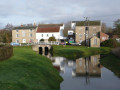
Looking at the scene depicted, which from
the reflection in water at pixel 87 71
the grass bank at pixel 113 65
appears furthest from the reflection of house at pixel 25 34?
the reflection in water at pixel 87 71

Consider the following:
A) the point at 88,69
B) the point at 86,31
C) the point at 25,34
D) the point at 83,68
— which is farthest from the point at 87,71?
the point at 25,34

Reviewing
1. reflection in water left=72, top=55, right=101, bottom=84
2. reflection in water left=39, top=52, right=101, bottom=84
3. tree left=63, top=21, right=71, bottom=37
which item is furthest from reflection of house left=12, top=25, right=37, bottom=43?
reflection in water left=72, top=55, right=101, bottom=84

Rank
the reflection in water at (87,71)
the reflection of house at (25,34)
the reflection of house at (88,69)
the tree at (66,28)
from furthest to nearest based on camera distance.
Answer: the tree at (66,28) → the reflection of house at (25,34) → the reflection of house at (88,69) → the reflection in water at (87,71)

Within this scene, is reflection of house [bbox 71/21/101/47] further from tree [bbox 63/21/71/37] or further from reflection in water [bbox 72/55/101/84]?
reflection in water [bbox 72/55/101/84]

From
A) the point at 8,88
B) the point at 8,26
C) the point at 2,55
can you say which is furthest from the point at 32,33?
the point at 8,88

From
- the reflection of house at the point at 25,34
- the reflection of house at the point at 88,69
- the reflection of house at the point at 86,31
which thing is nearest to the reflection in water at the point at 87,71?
the reflection of house at the point at 88,69

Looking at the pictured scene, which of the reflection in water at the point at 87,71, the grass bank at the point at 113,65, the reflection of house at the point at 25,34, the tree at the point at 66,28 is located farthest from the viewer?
the tree at the point at 66,28

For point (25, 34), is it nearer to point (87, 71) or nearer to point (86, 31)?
point (86, 31)

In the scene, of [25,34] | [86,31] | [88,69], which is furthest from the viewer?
[25,34]

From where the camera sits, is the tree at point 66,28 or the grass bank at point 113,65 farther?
the tree at point 66,28

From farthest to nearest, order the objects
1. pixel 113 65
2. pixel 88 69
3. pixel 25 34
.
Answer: pixel 25 34 < pixel 113 65 < pixel 88 69

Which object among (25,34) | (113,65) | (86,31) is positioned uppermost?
(86,31)

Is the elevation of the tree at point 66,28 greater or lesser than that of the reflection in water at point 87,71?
greater

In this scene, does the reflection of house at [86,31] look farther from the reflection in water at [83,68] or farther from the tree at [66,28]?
the reflection in water at [83,68]
